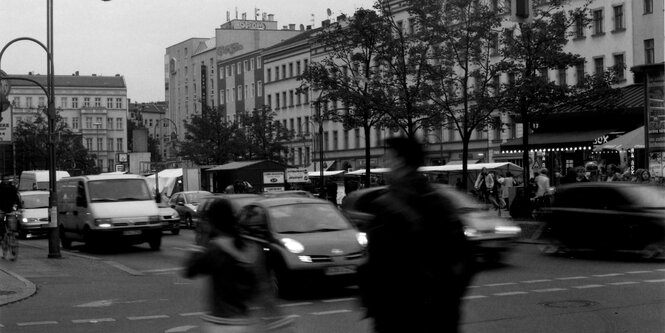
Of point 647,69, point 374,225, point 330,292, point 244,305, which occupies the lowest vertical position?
point 330,292

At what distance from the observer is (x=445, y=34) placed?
35.8 metres

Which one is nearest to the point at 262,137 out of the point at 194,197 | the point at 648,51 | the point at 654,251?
the point at 648,51

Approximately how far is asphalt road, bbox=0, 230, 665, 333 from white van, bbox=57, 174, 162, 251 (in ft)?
16.1

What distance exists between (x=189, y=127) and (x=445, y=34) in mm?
56890

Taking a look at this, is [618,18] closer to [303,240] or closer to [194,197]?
[194,197]

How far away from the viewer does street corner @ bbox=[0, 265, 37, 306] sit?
1458cm

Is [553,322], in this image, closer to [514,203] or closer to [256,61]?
[514,203]

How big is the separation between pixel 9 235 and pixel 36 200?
14322mm

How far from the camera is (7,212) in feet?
73.7

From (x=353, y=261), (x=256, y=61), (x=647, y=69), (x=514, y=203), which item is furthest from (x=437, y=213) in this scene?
Result: (x=256, y=61)

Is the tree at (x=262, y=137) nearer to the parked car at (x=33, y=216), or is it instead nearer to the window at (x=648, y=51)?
the window at (x=648, y=51)

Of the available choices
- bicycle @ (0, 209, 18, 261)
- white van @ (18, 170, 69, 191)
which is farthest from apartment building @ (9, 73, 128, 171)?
bicycle @ (0, 209, 18, 261)

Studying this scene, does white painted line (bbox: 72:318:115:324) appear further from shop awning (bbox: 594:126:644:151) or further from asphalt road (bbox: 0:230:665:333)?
shop awning (bbox: 594:126:644:151)

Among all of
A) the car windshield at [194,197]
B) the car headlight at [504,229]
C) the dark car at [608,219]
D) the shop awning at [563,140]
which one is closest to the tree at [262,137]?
the shop awning at [563,140]
